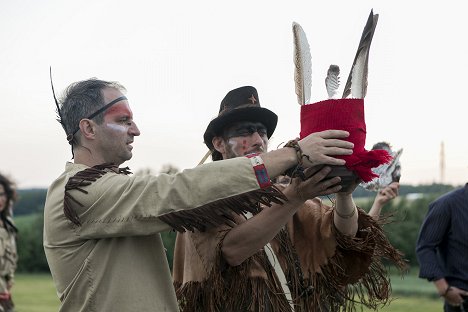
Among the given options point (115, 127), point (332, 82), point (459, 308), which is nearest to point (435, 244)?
point (459, 308)

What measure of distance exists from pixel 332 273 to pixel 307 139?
1223 millimetres

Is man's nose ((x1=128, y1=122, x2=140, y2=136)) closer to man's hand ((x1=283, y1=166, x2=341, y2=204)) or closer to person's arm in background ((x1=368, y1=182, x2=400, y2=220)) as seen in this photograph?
man's hand ((x1=283, y1=166, x2=341, y2=204))

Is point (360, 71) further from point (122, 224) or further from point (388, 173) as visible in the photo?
point (388, 173)

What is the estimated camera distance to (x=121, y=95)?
3.39 m

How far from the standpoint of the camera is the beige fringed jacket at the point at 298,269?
12.2 feet

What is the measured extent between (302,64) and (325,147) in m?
0.41

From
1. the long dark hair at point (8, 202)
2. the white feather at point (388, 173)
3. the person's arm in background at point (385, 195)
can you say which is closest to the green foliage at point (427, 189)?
the long dark hair at point (8, 202)

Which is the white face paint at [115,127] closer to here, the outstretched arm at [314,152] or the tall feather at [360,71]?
the outstretched arm at [314,152]

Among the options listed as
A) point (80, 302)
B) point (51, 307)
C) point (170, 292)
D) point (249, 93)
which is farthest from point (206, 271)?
point (51, 307)

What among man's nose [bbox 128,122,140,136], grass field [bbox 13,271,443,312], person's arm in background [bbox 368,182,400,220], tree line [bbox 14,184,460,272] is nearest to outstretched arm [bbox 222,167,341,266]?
man's nose [bbox 128,122,140,136]

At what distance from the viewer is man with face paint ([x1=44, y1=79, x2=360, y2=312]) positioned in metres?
2.89

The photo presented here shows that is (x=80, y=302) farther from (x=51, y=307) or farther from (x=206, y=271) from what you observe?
(x=51, y=307)

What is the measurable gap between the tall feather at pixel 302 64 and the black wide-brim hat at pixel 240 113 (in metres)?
0.91

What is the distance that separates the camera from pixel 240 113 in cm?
411
